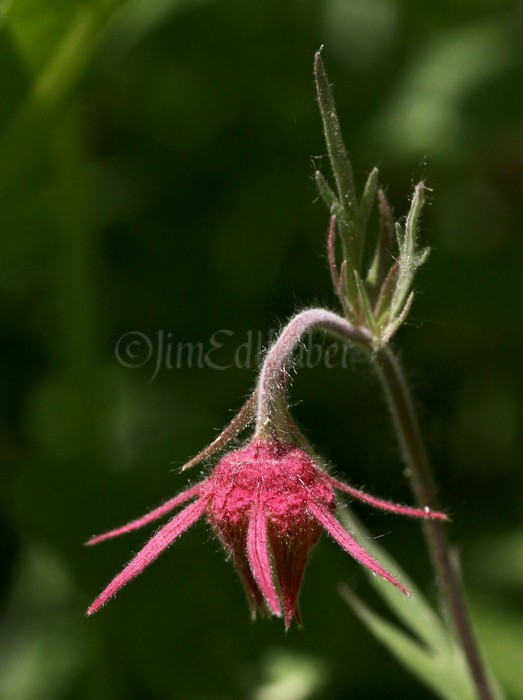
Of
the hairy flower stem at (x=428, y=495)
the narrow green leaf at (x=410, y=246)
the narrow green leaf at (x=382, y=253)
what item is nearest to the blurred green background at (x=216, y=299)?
the hairy flower stem at (x=428, y=495)

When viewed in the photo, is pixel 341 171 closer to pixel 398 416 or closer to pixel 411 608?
pixel 398 416

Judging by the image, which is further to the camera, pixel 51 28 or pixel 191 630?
pixel 191 630

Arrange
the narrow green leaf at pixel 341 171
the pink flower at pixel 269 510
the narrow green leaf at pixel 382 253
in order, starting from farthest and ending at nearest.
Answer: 1. the narrow green leaf at pixel 382 253
2. the narrow green leaf at pixel 341 171
3. the pink flower at pixel 269 510

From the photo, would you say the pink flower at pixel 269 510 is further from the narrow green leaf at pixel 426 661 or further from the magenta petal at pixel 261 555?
the narrow green leaf at pixel 426 661

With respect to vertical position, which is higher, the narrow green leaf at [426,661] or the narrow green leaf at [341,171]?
the narrow green leaf at [341,171]

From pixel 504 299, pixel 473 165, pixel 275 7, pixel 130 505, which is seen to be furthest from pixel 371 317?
pixel 275 7

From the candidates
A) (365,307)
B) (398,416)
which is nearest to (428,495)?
(398,416)

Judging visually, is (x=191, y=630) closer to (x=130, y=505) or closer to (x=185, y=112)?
(x=130, y=505)
